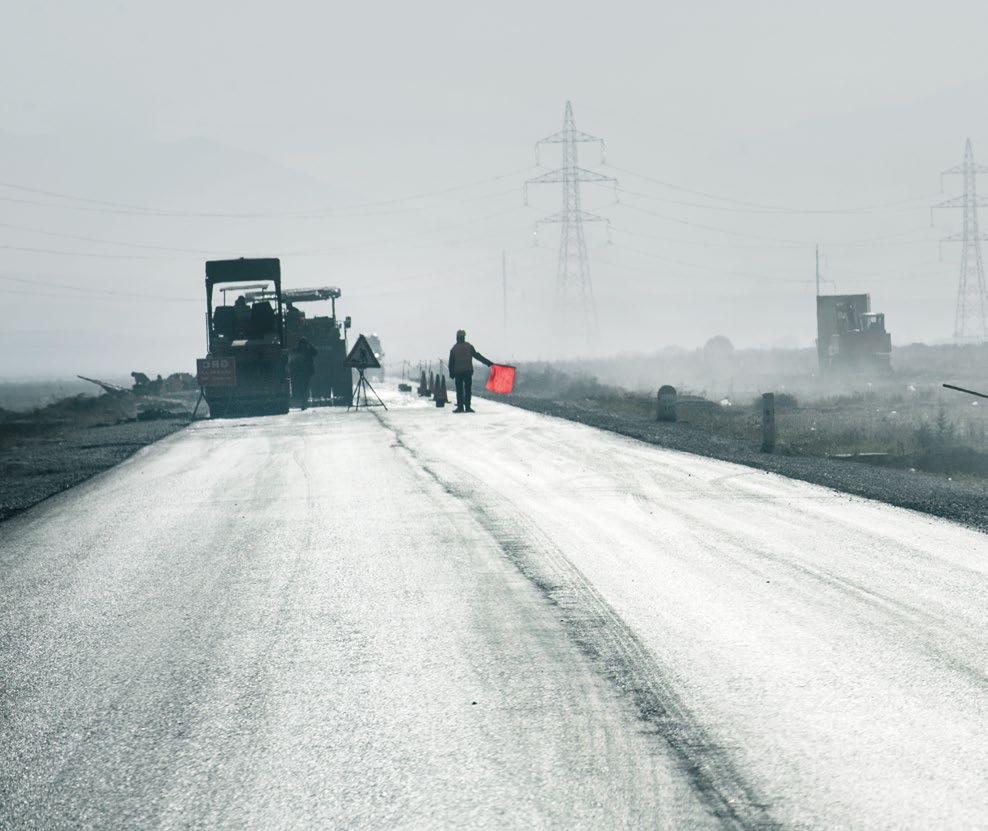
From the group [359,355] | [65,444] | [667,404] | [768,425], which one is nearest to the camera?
[768,425]

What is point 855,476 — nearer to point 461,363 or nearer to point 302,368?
point 461,363

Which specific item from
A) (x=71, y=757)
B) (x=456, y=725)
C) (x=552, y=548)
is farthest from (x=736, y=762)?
(x=552, y=548)

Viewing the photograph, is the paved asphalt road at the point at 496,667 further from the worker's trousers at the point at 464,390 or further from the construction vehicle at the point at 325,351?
the construction vehicle at the point at 325,351

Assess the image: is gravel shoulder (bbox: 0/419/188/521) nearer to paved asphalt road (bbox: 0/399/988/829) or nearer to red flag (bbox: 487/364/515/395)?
paved asphalt road (bbox: 0/399/988/829)

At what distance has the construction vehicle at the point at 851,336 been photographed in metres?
59.9

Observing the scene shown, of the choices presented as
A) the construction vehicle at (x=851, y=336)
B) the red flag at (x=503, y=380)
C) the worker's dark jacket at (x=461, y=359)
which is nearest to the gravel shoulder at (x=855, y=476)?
the worker's dark jacket at (x=461, y=359)

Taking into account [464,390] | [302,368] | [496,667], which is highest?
[302,368]

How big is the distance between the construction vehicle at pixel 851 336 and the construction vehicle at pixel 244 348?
3088 cm

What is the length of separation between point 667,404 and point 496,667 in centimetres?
2266

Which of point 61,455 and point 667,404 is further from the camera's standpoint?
point 667,404

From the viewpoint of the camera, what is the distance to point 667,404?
95.0ft

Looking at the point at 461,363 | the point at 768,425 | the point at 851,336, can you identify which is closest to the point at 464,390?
the point at 461,363

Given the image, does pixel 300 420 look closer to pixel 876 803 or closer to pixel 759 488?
pixel 759 488

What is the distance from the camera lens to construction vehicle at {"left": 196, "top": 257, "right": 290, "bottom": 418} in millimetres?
34531
